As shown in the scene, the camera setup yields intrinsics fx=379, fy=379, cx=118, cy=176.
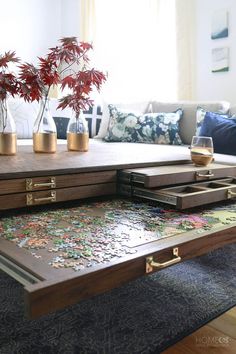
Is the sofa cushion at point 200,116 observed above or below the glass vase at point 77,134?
above

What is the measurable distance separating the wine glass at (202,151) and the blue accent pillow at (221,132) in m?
0.90

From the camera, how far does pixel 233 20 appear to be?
9.73 ft

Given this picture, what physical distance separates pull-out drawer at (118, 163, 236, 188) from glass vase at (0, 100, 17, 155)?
446 mm

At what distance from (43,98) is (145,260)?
96cm

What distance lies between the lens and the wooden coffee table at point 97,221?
0.69m

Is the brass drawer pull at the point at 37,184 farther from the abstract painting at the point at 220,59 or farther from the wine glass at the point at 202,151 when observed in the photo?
the abstract painting at the point at 220,59

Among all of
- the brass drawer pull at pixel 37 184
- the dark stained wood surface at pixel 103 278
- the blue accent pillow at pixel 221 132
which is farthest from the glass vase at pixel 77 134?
the blue accent pillow at pixel 221 132

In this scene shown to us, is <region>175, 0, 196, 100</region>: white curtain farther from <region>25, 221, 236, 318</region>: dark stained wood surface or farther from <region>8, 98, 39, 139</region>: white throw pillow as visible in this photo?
<region>25, 221, 236, 318</region>: dark stained wood surface

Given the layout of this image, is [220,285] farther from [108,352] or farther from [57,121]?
[57,121]

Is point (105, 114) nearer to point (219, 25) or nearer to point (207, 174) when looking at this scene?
point (219, 25)

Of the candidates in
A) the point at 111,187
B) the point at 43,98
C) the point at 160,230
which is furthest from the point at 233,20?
the point at 160,230

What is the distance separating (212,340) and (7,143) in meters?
0.97

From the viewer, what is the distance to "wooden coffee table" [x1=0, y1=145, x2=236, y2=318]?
689 millimetres

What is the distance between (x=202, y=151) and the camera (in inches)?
56.6
